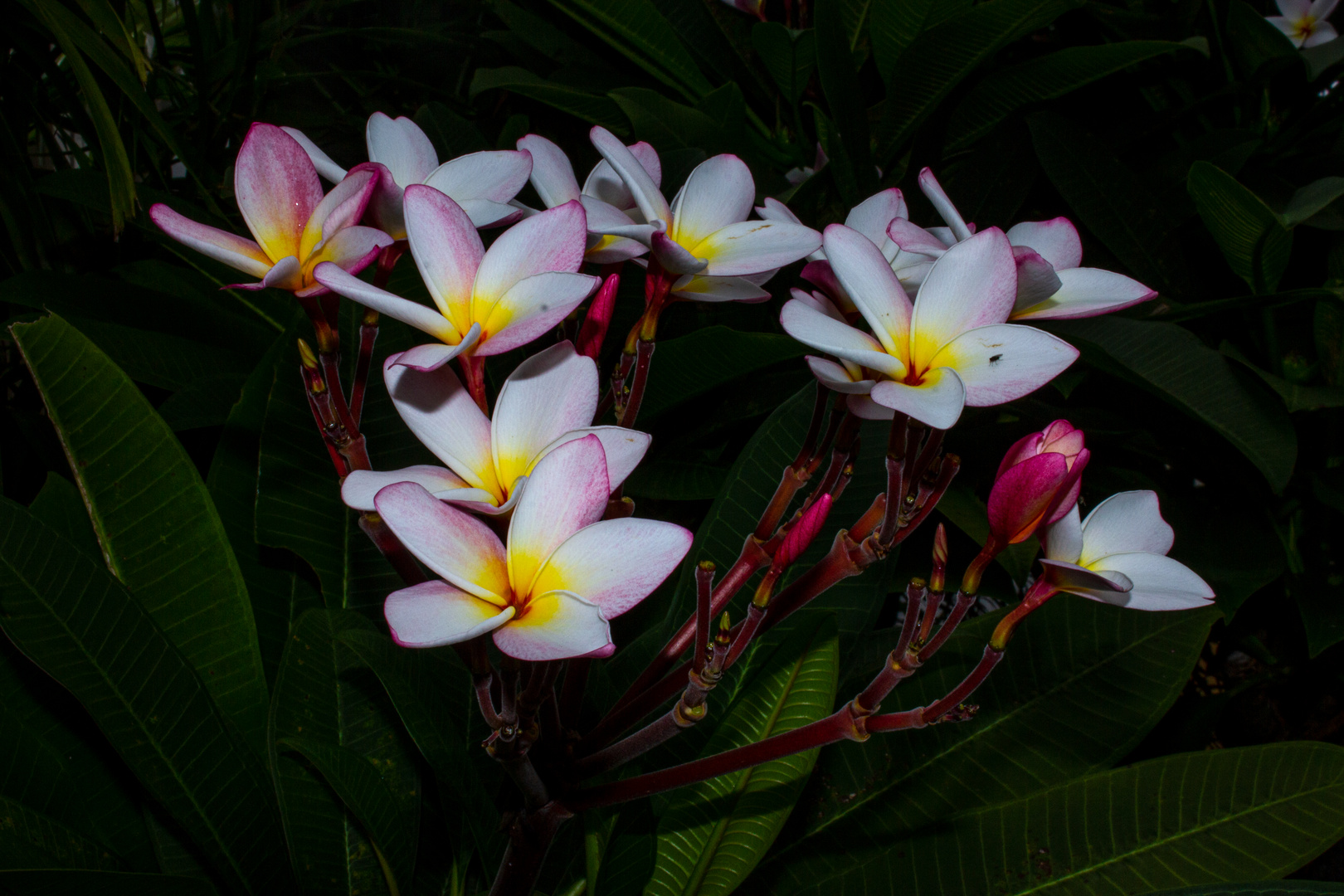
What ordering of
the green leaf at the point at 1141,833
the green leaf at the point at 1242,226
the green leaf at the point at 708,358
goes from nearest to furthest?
the green leaf at the point at 1141,833
the green leaf at the point at 708,358
the green leaf at the point at 1242,226

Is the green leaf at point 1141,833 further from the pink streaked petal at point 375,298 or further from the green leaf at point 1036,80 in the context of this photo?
the green leaf at point 1036,80

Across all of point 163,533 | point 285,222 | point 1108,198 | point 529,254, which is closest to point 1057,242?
point 529,254

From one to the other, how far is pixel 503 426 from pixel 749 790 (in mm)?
398

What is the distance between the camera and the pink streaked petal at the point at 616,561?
0.31 m

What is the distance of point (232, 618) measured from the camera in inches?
25.0

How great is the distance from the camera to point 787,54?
4.37 ft

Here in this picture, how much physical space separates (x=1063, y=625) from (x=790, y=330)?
0.52 metres

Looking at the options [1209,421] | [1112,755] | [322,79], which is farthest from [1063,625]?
[322,79]

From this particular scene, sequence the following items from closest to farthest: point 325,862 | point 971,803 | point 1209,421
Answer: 1. point 325,862
2. point 971,803
3. point 1209,421

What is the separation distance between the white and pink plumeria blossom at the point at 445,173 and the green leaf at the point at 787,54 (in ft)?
3.21

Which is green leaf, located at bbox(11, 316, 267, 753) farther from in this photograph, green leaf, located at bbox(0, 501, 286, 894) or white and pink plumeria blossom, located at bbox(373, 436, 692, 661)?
white and pink plumeria blossom, located at bbox(373, 436, 692, 661)

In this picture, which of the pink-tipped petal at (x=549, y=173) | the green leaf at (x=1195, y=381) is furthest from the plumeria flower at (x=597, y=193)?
the green leaf at (x=1195, y=381)

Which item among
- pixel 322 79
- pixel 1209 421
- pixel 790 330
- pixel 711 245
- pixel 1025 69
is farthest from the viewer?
pixel 322 79

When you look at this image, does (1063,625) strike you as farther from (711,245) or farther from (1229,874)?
(711,245)
